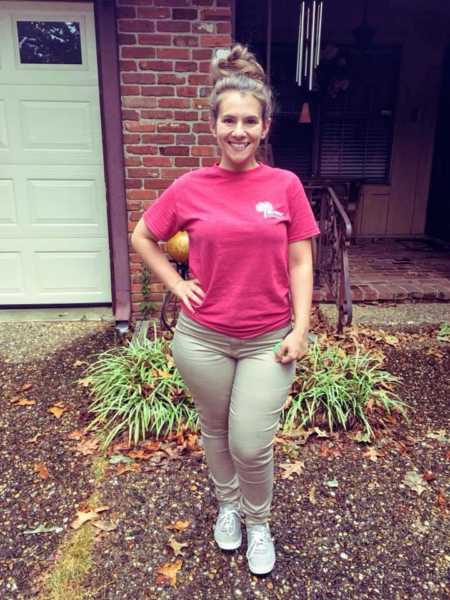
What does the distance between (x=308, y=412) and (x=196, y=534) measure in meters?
1.02

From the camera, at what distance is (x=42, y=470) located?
2.59 meters

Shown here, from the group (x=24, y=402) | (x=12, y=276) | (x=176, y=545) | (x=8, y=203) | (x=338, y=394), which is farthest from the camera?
(x=12, y=276)

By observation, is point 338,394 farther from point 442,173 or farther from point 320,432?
point 442,173

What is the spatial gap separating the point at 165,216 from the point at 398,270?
462 cm

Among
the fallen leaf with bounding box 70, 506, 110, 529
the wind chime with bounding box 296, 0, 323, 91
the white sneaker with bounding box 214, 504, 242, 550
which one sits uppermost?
the wind chime with bounding box 296, 0, 323, 91

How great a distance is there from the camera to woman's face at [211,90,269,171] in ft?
5.35

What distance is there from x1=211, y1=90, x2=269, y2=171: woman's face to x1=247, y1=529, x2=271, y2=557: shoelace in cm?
137

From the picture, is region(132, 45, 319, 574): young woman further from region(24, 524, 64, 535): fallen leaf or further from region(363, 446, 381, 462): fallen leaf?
region(363, 446, 381, 462): fallen leaf

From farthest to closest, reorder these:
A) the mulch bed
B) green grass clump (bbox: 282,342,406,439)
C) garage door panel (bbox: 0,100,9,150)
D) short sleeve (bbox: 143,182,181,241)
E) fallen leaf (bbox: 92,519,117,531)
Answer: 1. garage door panel (bbox: 0,100,9,150)
2. green grass clump (bbox: 282,342,406,439)
3. fallen leaf (bbox: 92,519,117,531)
4. the mulch bed
5. short sleeve (bbox: 143,182,181,241)

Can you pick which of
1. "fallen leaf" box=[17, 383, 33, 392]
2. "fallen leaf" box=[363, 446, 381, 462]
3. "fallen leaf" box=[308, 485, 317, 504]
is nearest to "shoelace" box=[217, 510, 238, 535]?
"fallen leaf" box=[308, 485, 317, 504]

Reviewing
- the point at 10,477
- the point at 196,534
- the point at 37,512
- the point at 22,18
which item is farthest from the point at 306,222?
the point at 22,18

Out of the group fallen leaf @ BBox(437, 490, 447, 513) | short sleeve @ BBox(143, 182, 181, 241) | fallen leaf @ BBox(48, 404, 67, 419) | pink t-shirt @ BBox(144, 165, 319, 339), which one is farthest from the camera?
fallen leaf @ BBox(48, 404, 67, 419)

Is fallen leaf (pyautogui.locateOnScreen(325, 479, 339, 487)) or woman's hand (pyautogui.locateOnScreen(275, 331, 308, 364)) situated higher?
woman's hand (pyautogui.locateOnScreen(275, 331, 308, 364))

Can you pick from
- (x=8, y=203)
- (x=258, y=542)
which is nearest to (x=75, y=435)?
(x=258, y=542)
